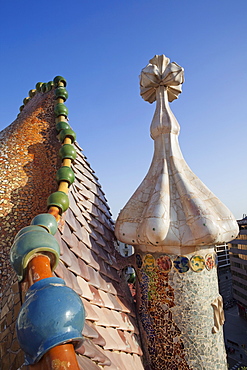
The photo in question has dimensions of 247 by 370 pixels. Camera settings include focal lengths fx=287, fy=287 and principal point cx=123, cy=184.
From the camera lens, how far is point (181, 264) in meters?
3.87

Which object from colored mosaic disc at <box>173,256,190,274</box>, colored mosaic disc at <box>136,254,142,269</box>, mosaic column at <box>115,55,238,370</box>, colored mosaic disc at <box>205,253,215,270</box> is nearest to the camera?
mosaic column at <box>115,55,238,370</box>

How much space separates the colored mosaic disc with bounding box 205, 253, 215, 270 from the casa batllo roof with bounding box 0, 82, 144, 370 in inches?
48.8

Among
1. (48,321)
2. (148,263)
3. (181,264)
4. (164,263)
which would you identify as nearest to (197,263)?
(181,264)

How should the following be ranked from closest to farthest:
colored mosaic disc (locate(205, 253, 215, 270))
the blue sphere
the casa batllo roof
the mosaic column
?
the blue sphere < the casa batllo roof < the mosaic column < colored mosaic disc (locate(205, 253, 215, 270))

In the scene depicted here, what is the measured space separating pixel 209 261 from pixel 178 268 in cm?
49

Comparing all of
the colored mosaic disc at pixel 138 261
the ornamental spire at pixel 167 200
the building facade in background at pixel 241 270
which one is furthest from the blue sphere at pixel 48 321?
the building facade in background at pixel 241 270

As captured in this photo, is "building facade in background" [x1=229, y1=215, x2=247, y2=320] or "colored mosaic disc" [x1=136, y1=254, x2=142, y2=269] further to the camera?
"building facade in background" [x1=229, y1=215, x2=247, y2=320]

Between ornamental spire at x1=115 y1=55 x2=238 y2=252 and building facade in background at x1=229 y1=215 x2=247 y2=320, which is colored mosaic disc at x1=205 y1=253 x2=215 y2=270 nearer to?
ornamental spire at x1=115 y1=55 x2=238 y2=252

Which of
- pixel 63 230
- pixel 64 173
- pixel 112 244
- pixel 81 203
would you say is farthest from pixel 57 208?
pixel 112 244

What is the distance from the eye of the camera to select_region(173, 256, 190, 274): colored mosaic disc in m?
3.86

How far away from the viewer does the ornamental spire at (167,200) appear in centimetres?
379

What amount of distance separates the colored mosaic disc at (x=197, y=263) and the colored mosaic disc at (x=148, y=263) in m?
0.54

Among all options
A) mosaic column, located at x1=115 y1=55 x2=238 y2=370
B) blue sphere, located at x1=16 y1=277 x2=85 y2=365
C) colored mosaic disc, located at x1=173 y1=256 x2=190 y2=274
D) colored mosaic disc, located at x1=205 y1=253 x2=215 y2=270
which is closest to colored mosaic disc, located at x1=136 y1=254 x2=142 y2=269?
mosaic column, located at x1=115 y1=55 x2=238 y2=370

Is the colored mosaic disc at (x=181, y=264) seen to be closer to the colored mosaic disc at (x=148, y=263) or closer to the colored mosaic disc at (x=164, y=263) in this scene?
the colored mosaic disc at (x=164, y=263)
